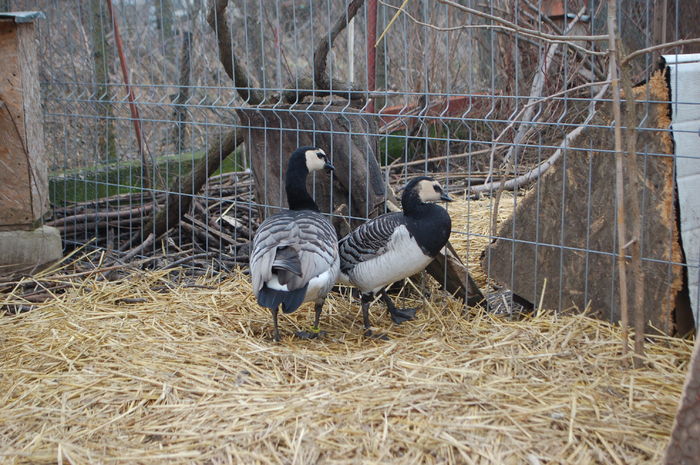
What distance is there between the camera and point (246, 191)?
765 cm

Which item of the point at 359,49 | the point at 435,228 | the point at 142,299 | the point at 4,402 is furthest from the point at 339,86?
the point at 359,49

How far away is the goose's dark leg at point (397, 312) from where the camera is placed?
17.0ft

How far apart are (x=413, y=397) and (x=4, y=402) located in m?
2.06

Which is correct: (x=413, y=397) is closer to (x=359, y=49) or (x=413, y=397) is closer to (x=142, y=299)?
(x=142, y=299)

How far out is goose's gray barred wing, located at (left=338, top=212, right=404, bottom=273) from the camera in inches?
195

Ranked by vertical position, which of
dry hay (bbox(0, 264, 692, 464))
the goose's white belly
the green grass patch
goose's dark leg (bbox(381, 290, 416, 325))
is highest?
the green grass patch

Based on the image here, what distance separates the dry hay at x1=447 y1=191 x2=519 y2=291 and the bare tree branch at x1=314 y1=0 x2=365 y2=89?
1469 mm

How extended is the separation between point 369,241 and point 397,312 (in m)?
0.56

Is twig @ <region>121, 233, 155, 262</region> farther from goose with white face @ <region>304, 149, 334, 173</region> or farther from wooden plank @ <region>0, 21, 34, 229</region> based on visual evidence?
goose with white face @ <region>304, 149, 334, 173</region>

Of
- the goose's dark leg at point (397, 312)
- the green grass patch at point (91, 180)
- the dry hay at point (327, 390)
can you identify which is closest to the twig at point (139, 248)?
the green grass patch at point (91, 180)

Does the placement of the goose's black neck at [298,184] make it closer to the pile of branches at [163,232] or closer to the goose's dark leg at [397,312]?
the goose's dark leg at [397,312]

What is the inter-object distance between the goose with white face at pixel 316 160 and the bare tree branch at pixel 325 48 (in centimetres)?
82

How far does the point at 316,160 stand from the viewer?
5293 millimetres

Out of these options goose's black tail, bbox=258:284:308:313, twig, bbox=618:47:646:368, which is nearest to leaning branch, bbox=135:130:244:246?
goose's black tail, bbox=258:284:308:313
